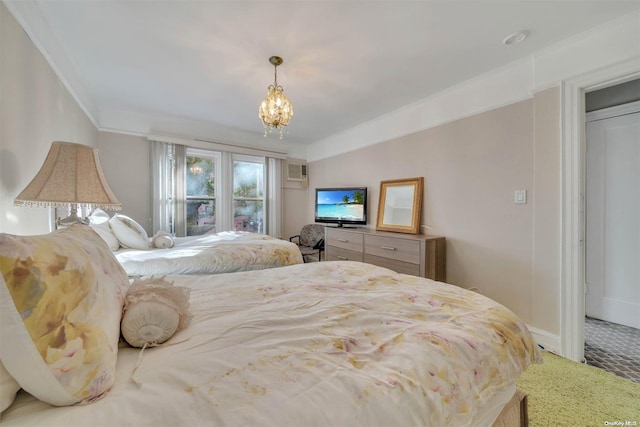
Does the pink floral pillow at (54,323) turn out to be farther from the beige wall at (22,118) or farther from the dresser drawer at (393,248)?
the dresser drawer at (393,248)

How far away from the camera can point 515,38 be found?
196cm

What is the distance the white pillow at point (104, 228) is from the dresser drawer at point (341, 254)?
102 inches

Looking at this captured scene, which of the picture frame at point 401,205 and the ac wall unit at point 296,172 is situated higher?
the ac wall unit at point 296,172

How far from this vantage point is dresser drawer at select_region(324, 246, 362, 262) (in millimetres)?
3451

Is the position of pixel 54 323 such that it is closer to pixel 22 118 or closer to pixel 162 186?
pixel 22 118

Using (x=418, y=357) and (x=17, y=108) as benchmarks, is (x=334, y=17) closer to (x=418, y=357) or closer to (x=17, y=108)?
(x=17, y=108)

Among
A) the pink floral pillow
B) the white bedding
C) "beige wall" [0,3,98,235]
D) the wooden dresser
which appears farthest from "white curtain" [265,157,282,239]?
the pink floral pillow

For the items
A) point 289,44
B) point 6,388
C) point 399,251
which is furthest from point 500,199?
point 6,388

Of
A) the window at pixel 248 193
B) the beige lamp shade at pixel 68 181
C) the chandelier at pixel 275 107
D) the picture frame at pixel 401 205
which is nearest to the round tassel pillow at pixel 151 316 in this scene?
the beige lamp shade at pixel 68 181

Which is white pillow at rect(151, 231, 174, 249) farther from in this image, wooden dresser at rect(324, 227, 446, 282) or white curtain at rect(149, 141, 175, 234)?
wooden dresser at rect(324, 227, 446, 282)

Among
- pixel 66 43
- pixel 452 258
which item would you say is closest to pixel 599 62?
pixel 452 258

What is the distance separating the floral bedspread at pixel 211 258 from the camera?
2043 mm

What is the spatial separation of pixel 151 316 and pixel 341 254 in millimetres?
3051

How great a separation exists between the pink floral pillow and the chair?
→ 142 inches
